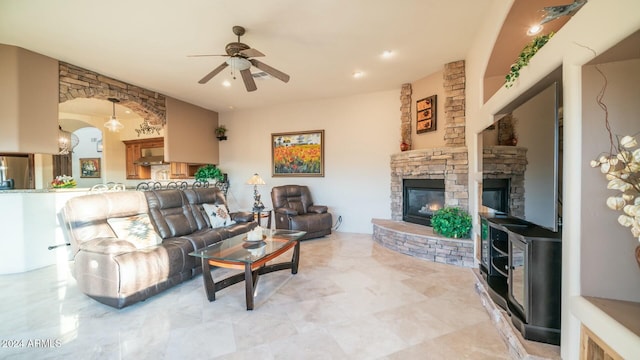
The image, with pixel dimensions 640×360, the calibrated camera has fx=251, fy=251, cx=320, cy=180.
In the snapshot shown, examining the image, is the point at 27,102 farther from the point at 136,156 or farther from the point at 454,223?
the point at 454,223

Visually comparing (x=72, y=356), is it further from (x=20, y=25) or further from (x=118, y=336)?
(x=20, y=25)

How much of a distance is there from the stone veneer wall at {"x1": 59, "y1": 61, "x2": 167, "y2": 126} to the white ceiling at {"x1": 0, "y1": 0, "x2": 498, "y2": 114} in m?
0.18

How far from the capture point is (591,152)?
1.27m

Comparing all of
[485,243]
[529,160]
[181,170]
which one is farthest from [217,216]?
[529,160]

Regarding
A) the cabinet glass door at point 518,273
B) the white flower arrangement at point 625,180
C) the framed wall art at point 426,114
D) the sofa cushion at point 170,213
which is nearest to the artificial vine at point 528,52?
the white flower arrangement at point 625,180

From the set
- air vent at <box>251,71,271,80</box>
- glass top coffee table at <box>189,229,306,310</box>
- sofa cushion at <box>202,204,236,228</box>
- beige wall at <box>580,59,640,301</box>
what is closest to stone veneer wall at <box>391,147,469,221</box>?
glass top coffee table at <box>189,229,306,310</box>

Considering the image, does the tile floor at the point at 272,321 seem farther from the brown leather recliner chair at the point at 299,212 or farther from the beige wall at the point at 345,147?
the beige wall at the point at 345,147

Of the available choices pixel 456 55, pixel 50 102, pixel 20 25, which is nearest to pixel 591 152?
pixel 456 55

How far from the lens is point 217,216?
3896 mm

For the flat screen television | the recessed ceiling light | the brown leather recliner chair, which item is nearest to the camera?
the flat screen television

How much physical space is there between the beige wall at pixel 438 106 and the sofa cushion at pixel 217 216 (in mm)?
3655

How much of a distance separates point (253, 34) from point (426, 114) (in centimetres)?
316

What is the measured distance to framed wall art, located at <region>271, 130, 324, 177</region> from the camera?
581 centimetres

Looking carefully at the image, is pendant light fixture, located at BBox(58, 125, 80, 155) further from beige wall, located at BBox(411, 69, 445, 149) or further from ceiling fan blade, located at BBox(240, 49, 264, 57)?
beige wall, located at BBox(411, 69, 445, 149)
